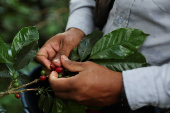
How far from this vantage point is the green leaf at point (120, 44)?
0.77 meters

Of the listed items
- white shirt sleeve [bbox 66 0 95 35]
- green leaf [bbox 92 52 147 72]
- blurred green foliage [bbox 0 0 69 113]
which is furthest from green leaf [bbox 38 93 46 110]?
blurred green foliage [bbox 0 0 69 113]

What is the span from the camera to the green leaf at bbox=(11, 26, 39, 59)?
0.78 metres

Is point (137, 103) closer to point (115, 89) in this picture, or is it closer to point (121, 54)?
point (115, 89)

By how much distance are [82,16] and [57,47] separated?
31 cm

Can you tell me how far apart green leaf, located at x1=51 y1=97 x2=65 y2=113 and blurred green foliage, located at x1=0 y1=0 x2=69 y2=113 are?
0.97 m

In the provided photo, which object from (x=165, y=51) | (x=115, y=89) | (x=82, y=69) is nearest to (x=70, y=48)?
(x=82, y=69)

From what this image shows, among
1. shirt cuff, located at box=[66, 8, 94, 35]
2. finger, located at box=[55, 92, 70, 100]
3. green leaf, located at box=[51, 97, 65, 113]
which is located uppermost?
shirt cuff, located at box=[66, 8, 94, 35]

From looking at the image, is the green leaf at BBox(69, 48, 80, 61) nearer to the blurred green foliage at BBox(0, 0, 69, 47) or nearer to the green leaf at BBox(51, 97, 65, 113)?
the green leaf at BBox(51, 97, 65, 113)

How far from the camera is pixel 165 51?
0.80 meters

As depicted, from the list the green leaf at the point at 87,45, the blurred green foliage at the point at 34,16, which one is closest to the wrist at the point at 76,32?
the green leaf at the point at 87,45

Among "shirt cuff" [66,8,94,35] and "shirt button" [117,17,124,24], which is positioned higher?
"shirt button" [117,17,124,24]

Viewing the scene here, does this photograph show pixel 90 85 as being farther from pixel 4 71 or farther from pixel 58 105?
pixel 4 71

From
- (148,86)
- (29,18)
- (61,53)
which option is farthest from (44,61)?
(29,18)

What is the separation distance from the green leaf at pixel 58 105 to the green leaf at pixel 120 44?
260 millimetres
